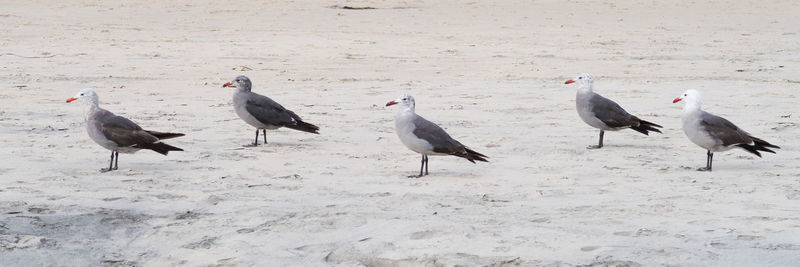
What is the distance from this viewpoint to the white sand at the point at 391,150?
6.61 m

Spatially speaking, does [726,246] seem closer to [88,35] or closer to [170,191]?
[170,191]

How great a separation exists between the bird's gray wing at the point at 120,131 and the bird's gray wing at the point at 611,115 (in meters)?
3.73

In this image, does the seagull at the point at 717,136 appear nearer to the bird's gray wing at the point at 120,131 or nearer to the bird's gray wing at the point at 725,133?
the bird's gray wing at the point at 725,133

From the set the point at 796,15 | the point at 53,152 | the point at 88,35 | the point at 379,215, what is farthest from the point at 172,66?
the point at 796,15

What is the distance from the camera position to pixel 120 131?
29.5ft

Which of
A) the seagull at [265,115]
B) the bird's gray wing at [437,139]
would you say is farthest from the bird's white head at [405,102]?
the seagull at [265,115]

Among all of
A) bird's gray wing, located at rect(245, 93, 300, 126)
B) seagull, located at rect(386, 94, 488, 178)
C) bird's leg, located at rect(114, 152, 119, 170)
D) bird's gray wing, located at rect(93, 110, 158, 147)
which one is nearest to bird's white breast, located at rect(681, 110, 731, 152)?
seagull, located at rect(386, 94, 488, 178)

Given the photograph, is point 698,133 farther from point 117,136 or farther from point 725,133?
point 117,136

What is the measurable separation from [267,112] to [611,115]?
2.95 metres

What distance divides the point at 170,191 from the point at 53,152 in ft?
6.56

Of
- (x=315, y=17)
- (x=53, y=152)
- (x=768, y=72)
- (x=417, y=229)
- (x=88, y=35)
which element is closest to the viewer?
(x=417, y=229)

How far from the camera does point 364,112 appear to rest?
12250 mm

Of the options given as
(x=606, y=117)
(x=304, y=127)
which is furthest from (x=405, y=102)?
(x=606, y=117)

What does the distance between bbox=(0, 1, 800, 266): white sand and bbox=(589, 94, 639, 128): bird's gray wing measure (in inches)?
8.0
